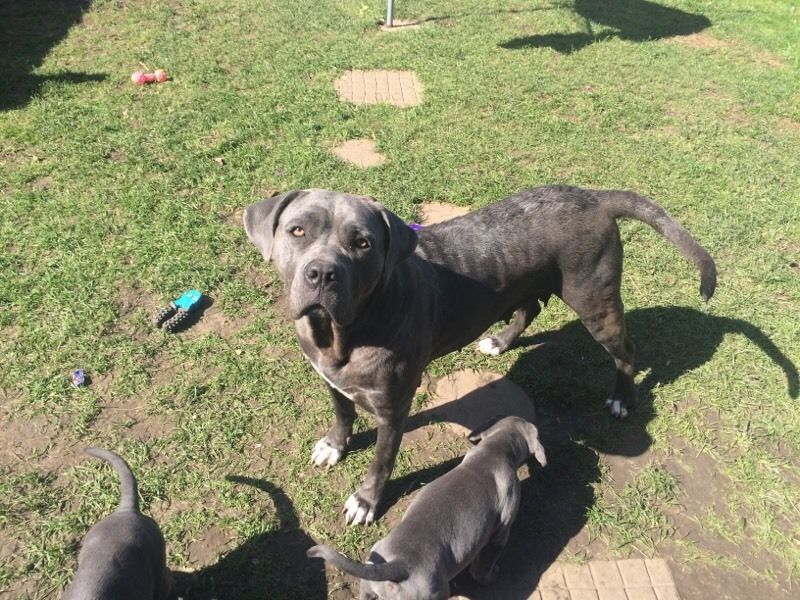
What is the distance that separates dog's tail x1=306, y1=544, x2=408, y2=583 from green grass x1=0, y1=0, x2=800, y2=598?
90cm

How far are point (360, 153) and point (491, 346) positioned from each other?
3.32 meters

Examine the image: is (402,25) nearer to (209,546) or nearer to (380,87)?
(380,87)

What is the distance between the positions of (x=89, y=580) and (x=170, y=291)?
293 centimetres

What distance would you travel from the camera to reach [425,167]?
7.07 meters

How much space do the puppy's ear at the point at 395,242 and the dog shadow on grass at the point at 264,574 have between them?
181 cm

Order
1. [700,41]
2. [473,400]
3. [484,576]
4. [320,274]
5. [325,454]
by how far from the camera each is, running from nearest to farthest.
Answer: [320,274] → [484,576] → [325,454] → [473,400] → [700,41]

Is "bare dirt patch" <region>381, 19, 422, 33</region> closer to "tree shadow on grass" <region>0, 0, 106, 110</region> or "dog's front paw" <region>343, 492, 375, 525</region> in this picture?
"tree shadow on grass" <region>0, 0, 106, 110</region>

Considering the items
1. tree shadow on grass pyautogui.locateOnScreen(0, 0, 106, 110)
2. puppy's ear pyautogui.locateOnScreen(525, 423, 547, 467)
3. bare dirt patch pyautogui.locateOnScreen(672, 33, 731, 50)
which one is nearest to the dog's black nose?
puppy's ear pyautogui.locateOnScreen(525, 423, 547, 467)

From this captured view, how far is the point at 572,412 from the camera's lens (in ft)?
15.4

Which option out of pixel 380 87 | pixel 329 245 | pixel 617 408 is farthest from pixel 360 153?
pixel 329 245

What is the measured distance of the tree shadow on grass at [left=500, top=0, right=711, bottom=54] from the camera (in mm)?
10555

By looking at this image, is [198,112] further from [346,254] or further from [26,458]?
[346,254]

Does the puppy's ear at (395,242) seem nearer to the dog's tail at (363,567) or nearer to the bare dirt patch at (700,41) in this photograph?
the dog's tail at (363,567)

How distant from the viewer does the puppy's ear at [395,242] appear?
3.17 meters
